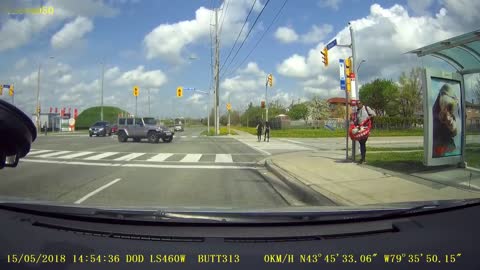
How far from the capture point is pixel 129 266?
2.52 metres

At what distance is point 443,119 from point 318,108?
346 ft

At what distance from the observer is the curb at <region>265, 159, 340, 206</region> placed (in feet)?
23.6

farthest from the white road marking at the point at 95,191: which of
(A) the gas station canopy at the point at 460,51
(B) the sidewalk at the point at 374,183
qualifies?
(A) the gas station canopy at the point at 460,51

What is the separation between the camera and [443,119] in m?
10.0

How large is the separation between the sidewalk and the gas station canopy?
2475mm

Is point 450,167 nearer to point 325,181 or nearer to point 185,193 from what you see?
point 325,181

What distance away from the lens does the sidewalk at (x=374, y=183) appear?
23.6 ft

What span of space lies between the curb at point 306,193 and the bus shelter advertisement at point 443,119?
10.1ft

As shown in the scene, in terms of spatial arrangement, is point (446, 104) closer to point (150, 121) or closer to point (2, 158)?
point (2, 158)

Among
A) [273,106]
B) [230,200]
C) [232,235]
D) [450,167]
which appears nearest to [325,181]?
[230,200]

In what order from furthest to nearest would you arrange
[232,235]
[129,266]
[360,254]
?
1. [232,235]
2. [360,254]
3. [129,266]

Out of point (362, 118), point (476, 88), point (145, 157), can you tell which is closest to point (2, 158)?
point (476, 88)

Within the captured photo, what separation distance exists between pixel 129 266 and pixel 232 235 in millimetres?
729

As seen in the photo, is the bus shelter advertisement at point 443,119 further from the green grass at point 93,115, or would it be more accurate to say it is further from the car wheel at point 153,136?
the green grass at point 93,115
